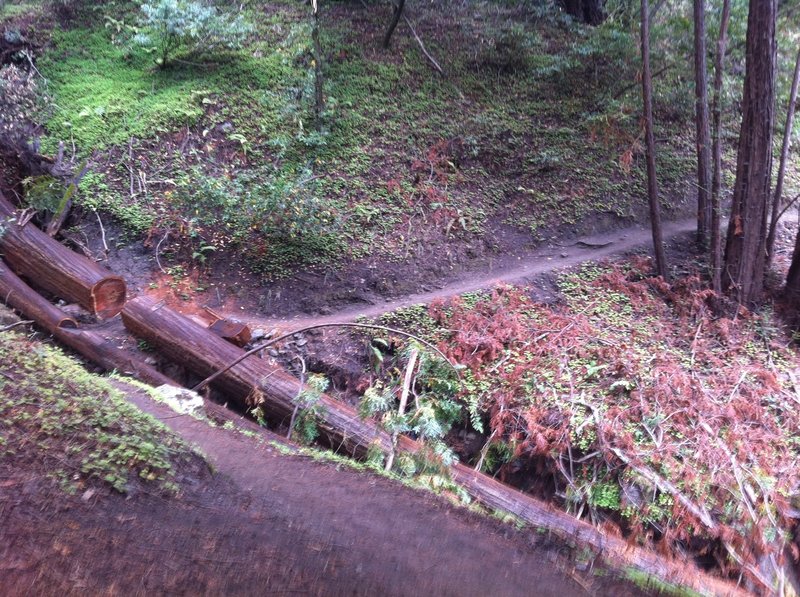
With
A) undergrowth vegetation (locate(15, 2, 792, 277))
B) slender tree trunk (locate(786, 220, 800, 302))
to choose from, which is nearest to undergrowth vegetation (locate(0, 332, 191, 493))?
undergrowth vegetation (locate(15, 2, 792, 277))

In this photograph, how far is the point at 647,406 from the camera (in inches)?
235

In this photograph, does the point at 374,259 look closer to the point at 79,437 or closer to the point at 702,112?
the point at 702,112

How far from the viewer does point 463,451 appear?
20.6 ft

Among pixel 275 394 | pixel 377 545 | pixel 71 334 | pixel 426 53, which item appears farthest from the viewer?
pixel 426 53

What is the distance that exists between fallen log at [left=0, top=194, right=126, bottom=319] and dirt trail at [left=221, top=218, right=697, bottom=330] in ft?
5.13

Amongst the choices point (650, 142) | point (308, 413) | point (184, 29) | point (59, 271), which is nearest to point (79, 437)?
point (308, 413)

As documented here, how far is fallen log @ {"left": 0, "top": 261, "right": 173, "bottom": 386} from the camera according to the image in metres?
6.23

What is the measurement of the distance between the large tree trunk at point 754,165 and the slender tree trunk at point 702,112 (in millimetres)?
601

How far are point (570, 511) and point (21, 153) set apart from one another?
1063cm

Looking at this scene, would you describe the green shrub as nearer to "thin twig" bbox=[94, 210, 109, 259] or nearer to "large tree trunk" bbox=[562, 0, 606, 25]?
"thin twig" bbox=[94, 210, 109, 259]

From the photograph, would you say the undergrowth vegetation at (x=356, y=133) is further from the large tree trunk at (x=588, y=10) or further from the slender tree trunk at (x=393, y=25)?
the large tree trunk at (x=588, y=10)

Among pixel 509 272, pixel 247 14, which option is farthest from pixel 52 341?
pixel 247 14

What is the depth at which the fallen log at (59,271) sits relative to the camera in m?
7.54

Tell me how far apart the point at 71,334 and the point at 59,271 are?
152 centimetres
